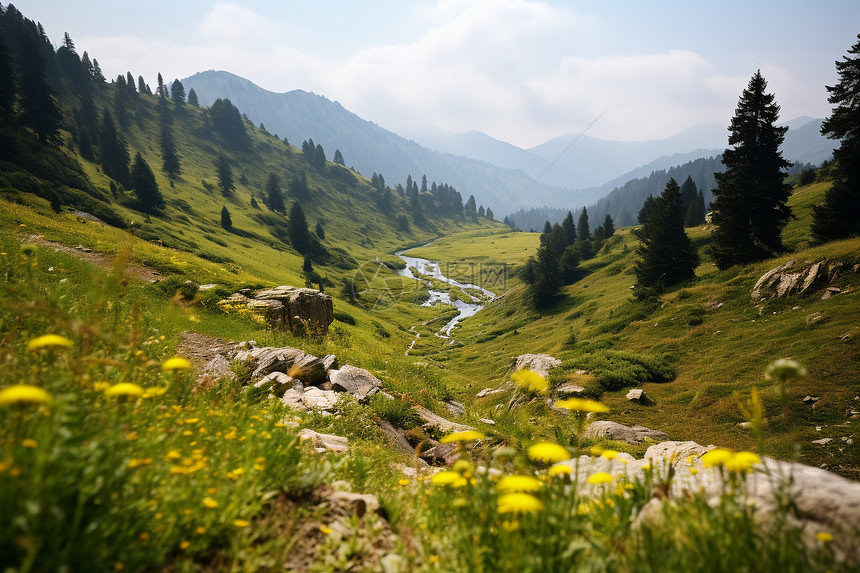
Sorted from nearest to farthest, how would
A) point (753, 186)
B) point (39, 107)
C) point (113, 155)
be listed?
point (753, 186) → point (39, 107) → point (113, 155)

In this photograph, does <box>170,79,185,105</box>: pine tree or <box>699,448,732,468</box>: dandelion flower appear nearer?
<box>699,448,732,468</box>: dandelion flower

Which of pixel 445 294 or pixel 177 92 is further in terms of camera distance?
pixel 177 92

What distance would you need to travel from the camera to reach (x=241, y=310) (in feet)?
55.7

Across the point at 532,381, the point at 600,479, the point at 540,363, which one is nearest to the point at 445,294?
the point at 540,363

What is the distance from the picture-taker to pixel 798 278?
2339cm

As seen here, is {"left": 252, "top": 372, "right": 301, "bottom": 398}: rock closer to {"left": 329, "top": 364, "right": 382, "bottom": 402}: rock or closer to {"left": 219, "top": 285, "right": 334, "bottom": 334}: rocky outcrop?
{"left": 329, "top": 364, "right": 382, "bottom": 402}: rock

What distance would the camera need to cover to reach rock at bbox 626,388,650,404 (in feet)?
65.2

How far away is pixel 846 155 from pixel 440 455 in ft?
137

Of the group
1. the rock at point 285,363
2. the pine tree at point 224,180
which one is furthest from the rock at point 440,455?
the pine tree at point 224,180

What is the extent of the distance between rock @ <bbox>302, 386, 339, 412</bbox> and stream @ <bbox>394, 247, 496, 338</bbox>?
193 feet

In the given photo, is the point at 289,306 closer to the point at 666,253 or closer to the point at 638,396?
the point at 638,396

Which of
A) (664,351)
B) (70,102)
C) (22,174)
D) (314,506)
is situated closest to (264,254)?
(22,174)

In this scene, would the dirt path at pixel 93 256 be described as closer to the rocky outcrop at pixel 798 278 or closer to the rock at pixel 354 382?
the rock at pixel 354 382

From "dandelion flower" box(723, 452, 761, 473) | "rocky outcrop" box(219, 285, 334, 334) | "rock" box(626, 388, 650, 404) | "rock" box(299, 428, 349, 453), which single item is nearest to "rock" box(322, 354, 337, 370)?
"rocky outcrop" box(219, 285, 334, 334)
